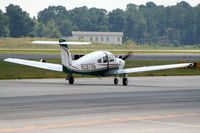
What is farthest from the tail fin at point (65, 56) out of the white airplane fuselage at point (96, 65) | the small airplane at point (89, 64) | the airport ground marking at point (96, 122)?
the airport ground marking at point (96, 122)

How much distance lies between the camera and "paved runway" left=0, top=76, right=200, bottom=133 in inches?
651

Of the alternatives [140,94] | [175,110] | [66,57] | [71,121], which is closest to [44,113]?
[71,121]

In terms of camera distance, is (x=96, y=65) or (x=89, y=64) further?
(x=96, y=65)

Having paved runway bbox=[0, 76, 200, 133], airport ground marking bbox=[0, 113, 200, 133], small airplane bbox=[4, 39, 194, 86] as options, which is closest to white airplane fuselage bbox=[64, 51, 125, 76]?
small airplane bbox=[4, 39, 194, 86]

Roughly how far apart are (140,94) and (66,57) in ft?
25.7

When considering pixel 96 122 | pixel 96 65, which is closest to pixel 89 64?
pixel 96 65

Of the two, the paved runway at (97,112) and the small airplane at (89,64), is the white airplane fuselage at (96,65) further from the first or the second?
the paved runway at (97,112)

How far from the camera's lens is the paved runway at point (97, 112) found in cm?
1653

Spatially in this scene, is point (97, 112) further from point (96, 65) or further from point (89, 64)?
point (96, 65)

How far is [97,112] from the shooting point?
2061cm

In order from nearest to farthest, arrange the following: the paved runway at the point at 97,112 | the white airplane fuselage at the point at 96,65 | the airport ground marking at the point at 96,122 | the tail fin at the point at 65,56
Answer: the airport ground marking at the point at 96,122, the paved runway at the point at 97,112, the tail fin at the point at 65,56, the white airplane fuselage at the point at 96,65

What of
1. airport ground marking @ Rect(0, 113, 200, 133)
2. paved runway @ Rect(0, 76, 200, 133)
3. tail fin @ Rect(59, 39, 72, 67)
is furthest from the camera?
tail fin @ Rect(59, 39, 72, 67)

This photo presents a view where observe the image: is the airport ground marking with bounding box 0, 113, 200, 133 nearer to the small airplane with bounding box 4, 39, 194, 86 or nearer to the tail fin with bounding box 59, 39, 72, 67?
the small airplane with bounding box 4, 39, 194, 86

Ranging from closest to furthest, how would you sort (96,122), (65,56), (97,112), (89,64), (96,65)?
(96,122), (97,112), (65,56), (89,64), (96,65)
